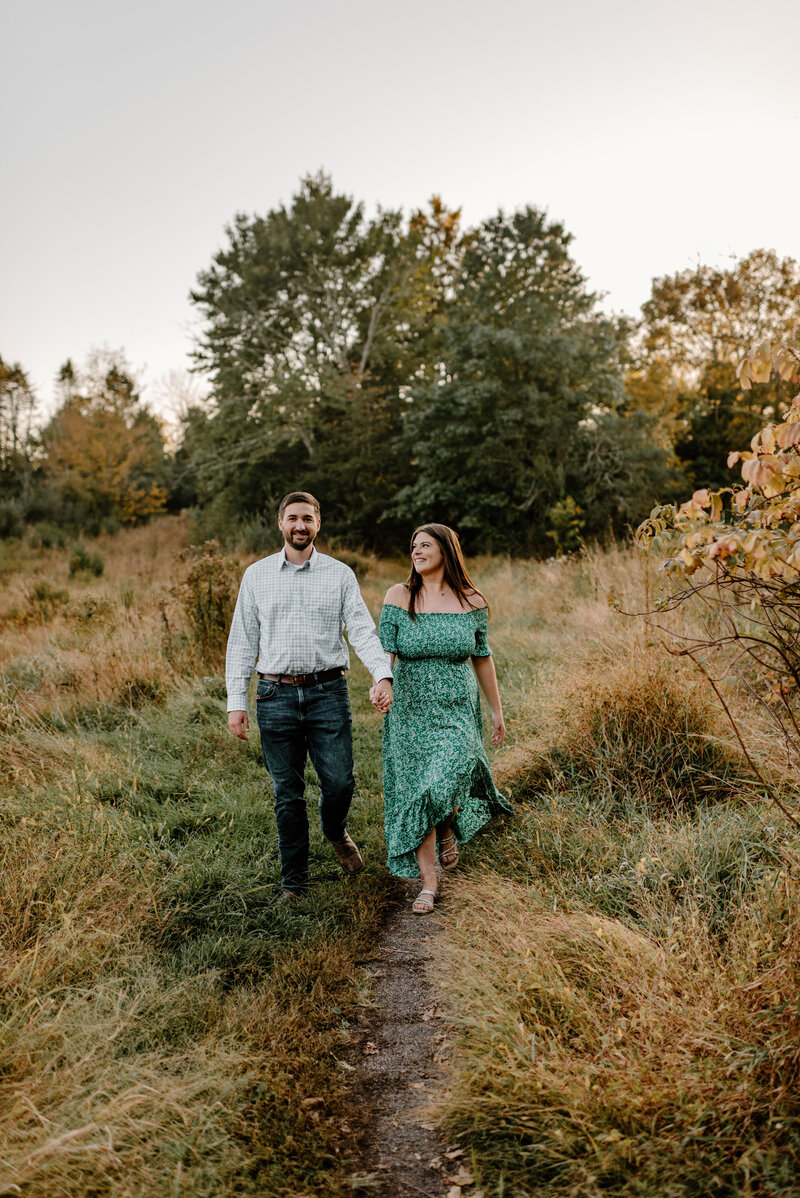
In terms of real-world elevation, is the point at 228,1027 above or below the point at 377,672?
below

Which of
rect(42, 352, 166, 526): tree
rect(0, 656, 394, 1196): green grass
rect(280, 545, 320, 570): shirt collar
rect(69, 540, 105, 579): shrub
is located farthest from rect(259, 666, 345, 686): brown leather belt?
rect(42, 352, 166, 526): tree

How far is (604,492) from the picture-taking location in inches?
721

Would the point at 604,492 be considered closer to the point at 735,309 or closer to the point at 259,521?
the point at 259,521

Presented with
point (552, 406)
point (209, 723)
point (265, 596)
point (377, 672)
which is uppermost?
point (552, 406)

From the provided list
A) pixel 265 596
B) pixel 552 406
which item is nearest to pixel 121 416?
pixel 552 406

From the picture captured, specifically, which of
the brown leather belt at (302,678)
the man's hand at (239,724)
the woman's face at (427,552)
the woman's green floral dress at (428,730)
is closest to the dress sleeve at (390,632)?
the woman's green floral dress at (428,730)

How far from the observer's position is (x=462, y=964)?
10.5 ft

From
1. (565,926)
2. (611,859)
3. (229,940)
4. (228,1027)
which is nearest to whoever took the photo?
(228,1027)

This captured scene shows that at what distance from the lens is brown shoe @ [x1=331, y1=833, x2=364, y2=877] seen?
4219 millimetres

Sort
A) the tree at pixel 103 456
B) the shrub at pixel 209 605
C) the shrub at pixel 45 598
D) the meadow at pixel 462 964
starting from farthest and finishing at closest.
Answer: the tree at pixel 103 456 → the shrub at pixel 45 598 → the shrub at pixel 209 605 → the meadow at pixel 462 964

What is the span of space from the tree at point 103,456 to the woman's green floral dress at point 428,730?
23.8m

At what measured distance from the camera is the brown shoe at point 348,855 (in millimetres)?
4219

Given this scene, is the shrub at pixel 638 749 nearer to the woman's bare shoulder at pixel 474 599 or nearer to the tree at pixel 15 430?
the woman's bare shoulder at pixel 474 599

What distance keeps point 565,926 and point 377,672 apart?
4.92 feet
